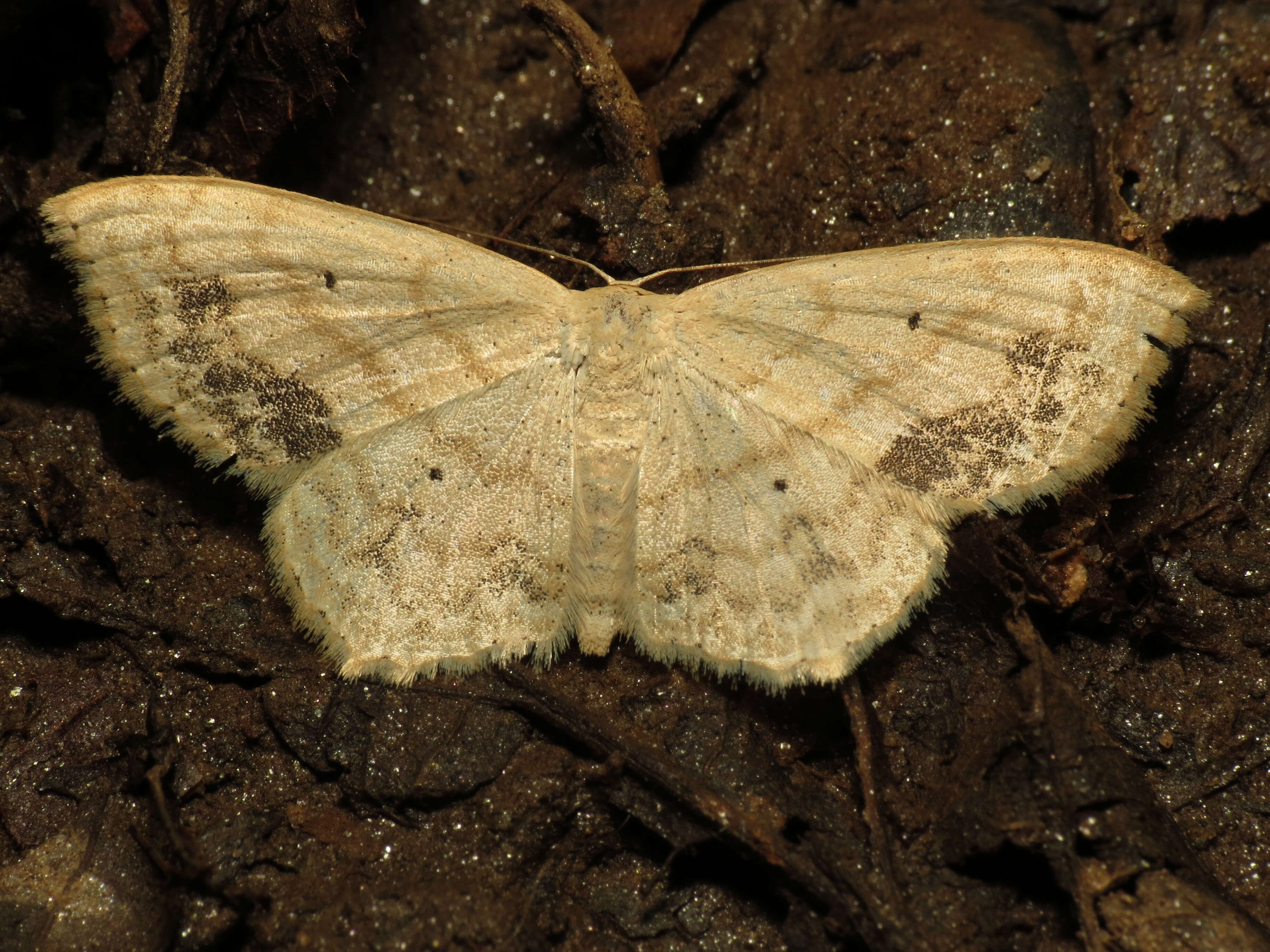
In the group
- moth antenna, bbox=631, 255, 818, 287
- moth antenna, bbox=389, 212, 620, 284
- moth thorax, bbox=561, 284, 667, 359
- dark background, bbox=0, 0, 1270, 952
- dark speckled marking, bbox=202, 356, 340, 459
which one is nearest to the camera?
dark background, bbox=0, 0, 1270, 952

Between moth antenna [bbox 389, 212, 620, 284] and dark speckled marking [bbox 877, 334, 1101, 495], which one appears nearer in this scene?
dark speckled marking [bbox 877, 334, 1101, 495]

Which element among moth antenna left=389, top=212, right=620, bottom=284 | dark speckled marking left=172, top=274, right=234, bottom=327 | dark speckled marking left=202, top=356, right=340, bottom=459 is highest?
moth antenna left=389, top=212, right=620, bottom=284

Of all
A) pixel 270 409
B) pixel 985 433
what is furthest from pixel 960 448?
pixel 270 409

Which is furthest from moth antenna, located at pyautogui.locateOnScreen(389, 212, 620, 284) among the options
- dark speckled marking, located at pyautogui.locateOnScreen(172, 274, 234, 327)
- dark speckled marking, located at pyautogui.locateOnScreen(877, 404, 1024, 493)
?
dark speckled marking, located at pyautogui.locateOnScreen(877, 404, 1024, 493)

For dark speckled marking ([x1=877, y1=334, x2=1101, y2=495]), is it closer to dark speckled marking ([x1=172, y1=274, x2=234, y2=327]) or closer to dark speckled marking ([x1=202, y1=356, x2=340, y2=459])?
dark speckled marking ([x1=202, y1=356, x2=340, y2=459])

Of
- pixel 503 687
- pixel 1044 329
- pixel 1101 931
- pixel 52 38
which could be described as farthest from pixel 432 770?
pixel 52 38

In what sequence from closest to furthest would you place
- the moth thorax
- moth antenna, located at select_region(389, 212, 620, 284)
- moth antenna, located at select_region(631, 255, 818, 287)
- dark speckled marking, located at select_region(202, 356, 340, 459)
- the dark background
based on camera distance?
1. the dark background
2. dark speckled marking, located at select_region(202, 356, 340, 459)
3. the moth thorax
4. moth antenna, located at select_region(631, 255, 818, 287)
5. moth antenna, located at select_region(389, 212, 620, 284)
